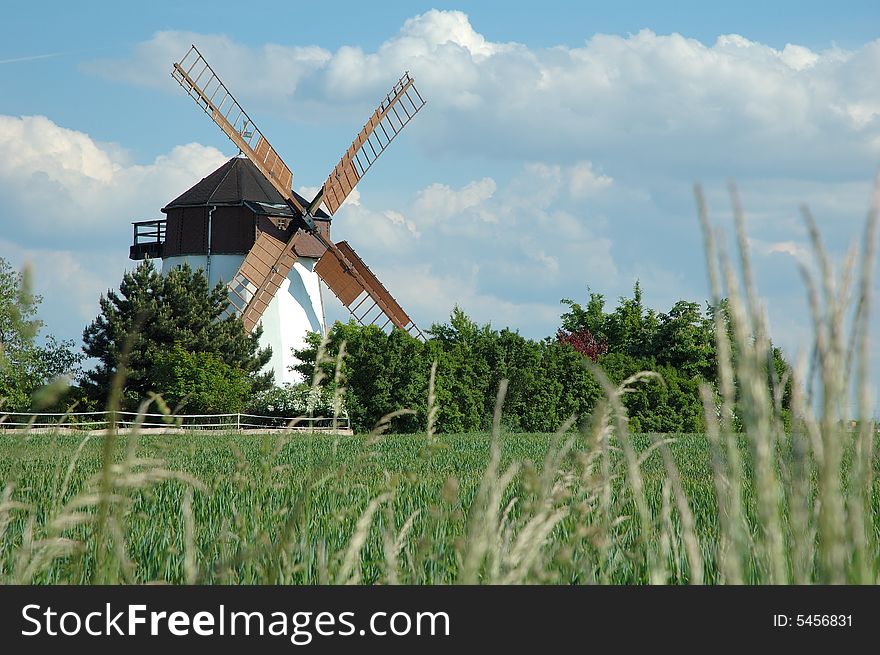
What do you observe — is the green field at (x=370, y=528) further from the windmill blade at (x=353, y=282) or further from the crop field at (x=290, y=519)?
the windmill blade at (x=353, y=282)

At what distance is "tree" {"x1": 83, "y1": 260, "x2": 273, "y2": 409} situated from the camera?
1229 inches

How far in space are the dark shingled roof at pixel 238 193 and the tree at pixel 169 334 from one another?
8.62 ft

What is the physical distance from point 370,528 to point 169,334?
92.4ft

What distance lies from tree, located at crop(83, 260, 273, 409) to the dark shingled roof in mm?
2626

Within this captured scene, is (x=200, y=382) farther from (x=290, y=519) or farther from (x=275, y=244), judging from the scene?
(x=290, y=519)

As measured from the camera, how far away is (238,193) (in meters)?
35.1

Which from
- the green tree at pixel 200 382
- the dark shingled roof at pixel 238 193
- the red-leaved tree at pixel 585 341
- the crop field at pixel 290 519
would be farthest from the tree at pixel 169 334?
the crop field at pixel 290 519

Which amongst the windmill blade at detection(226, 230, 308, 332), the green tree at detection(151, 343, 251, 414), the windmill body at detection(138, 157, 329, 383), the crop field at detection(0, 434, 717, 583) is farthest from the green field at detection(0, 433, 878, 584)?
the windmill body at detection(138, 157, 329, 383)

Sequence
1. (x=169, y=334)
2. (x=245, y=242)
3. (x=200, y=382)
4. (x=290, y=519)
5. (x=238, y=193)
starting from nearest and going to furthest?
(x=290, y=519) < (x=200, y=382) < (x=169, y=334) < (x=245, y=242) < (x=238, y=193)

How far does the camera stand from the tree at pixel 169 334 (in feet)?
102

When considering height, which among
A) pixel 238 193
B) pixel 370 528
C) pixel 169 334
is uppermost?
pixel 238 193

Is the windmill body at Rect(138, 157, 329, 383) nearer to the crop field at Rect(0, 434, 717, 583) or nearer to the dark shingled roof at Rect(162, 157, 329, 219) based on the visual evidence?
the dark shingled roof at Rect(162, 157, 329, 219)

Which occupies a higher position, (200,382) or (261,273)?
(261,273)

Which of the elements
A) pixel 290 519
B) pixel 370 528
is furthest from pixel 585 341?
pixel 290 519
